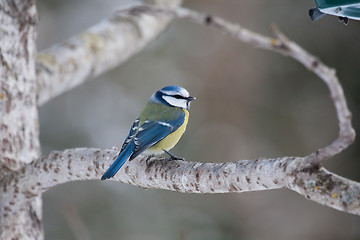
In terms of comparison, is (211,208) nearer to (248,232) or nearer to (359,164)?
(248,232)

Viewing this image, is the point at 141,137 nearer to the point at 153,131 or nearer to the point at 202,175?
the point at 153,131

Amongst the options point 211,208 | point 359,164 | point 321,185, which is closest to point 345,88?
point 359,164

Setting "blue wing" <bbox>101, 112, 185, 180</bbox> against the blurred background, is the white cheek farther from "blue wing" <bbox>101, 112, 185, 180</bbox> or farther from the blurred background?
the blurred background

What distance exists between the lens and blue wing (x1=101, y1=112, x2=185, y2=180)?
181 cm

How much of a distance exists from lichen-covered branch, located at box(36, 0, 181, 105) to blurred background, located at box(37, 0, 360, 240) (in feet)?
7.04

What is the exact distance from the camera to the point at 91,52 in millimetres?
2816

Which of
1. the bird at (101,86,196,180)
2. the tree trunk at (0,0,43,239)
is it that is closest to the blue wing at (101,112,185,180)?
the bird at (101,86,196,180)

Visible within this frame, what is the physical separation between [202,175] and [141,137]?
0.66 metres

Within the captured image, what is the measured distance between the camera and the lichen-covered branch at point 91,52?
8.40ft

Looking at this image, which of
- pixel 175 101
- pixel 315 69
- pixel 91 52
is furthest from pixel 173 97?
pixel 315 69

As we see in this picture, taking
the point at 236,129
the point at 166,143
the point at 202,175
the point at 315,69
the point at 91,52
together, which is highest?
the point at 315,69

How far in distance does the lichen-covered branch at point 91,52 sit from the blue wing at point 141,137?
55 cm

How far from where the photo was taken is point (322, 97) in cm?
521

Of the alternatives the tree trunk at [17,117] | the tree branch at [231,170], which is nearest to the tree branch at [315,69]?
the tree branch at [231,170]
